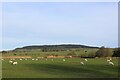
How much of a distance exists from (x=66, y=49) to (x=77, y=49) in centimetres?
674

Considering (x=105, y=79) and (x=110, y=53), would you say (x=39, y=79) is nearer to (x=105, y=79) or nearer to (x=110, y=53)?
(x=105, y=79)

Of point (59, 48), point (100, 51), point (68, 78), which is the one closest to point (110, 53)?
point (100, 51)

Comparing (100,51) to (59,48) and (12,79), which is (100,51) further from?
(12,79)

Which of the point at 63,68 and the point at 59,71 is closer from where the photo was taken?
the point at 59,71

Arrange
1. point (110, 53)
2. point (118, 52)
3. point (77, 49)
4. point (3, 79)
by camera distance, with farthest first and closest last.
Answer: point (77, 49), point (110, 53), point (118, 52), point (3, 79)

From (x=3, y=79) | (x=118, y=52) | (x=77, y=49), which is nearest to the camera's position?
(x=3, y=79)

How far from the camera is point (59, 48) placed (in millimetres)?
155625

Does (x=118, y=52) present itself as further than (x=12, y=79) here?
Yes

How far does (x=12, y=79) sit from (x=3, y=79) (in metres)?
0.88

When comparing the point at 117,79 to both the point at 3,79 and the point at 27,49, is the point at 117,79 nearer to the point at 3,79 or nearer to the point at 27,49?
the point at 3,79

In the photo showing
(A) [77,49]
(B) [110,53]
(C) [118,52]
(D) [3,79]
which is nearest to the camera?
(D) [3,79]

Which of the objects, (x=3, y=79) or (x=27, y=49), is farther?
(x=27, y=49)

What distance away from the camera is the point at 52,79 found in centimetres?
2562

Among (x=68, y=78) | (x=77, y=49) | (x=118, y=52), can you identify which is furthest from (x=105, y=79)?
(x=77, y=49)
